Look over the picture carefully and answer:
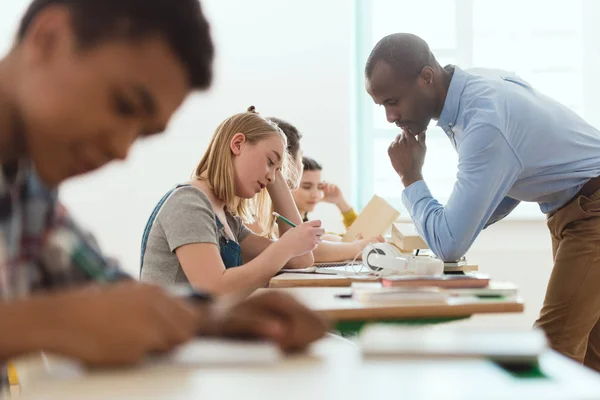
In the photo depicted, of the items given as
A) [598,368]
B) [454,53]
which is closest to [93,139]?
[598,368]

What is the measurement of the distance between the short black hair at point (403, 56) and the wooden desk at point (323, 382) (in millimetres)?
1567

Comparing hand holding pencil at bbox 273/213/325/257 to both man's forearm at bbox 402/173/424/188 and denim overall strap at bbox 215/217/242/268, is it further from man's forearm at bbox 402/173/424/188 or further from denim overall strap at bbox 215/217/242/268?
man's forearm at bbox 402/173/424/188

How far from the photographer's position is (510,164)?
211 centimetres

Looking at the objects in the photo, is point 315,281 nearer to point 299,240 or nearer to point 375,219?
point 299,240

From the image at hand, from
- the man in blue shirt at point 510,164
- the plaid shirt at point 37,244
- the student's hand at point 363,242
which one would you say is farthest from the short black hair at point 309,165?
the plaid shirt at point 37,244

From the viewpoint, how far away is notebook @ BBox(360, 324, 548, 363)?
2.61ft

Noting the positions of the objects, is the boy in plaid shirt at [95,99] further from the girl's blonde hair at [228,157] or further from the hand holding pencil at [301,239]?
the girl's blonde hair at [228,157]

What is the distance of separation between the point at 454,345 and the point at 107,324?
39 cm

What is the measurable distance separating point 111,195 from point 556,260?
320 cm

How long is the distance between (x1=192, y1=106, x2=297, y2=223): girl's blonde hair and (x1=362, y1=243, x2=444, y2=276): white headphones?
0.47 m

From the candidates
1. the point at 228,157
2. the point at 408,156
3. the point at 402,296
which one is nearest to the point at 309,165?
the point at 408,156

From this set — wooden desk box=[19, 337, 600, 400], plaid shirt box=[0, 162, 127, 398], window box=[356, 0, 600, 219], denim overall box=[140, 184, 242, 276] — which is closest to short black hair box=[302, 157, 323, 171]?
window box=[356, 0, 600, 219]

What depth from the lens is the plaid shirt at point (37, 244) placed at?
2.80 feet

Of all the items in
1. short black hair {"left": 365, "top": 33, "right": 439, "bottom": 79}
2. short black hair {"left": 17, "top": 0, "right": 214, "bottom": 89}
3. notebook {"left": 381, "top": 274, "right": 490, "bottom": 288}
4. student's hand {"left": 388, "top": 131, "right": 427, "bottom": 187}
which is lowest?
notebook {"left": 381, "top": 274, "right": 490, "bottom": 288}
